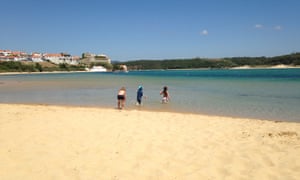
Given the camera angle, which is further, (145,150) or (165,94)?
(165,94)

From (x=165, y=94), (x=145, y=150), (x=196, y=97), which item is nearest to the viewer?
(x=145, y=150)

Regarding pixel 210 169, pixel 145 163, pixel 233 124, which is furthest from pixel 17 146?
pixel 233 124

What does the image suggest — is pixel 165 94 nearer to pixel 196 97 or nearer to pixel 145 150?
pixel 196 97

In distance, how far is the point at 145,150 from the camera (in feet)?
21.0

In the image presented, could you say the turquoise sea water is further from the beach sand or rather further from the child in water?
the beach sand

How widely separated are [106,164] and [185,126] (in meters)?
4.33

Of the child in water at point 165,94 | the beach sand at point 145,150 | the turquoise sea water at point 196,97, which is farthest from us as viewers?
the child in water at point 165,94

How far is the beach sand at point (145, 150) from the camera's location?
5.10 meters

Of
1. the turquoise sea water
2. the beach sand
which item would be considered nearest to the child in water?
the turquoise sea water

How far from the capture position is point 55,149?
637 cm

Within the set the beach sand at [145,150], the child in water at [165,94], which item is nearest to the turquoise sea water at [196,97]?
the child in water at [165,94]

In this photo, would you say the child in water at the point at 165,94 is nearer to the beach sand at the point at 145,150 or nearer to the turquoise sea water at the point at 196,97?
the turquoise sea water at the point at 196,97

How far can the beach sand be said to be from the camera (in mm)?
5098

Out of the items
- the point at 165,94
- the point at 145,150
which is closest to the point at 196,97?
the point at 165,94
